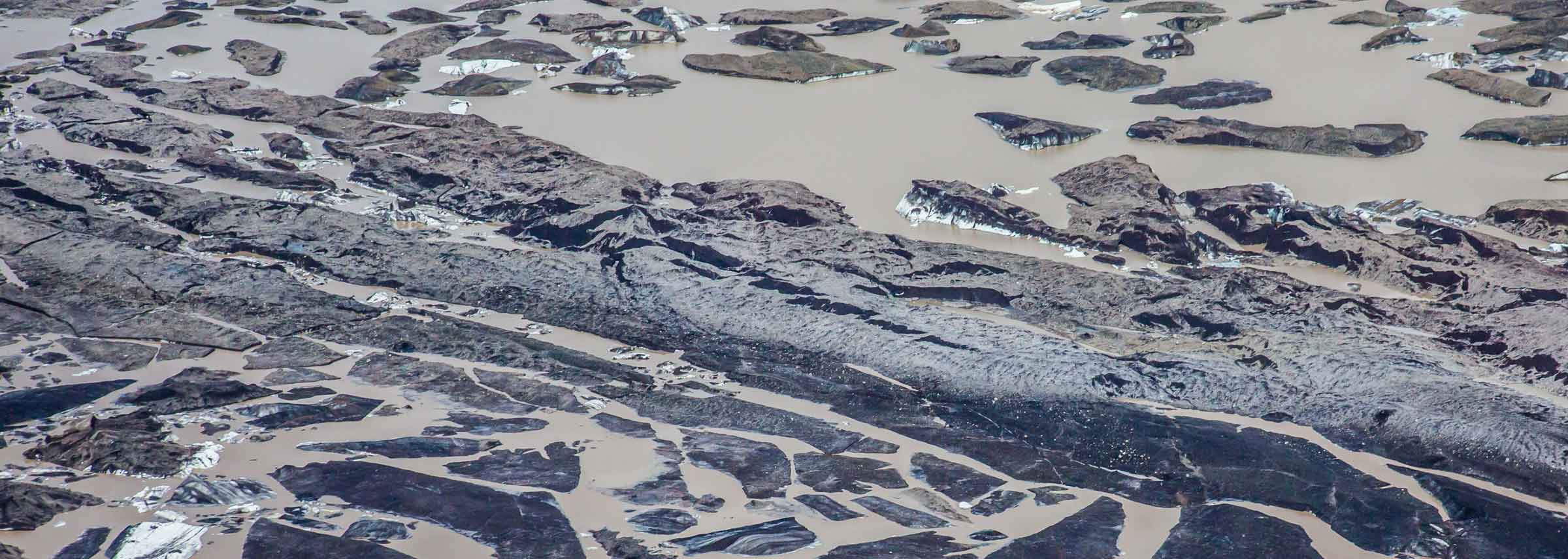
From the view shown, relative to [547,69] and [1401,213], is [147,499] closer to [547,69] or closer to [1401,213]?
[547,69]

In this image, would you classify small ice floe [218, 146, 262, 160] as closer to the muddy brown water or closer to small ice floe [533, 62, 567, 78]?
the muddy brown water

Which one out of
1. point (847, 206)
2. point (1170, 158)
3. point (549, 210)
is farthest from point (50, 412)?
point (1170, 158)

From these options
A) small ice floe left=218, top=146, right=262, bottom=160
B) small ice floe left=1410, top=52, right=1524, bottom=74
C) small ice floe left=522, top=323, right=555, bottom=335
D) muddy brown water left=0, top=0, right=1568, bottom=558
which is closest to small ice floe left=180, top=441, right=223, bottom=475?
muddy brown water left=0, top=0, right=1568, bottom=558

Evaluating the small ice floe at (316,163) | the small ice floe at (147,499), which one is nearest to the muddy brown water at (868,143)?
the small ice floe at (147,499)

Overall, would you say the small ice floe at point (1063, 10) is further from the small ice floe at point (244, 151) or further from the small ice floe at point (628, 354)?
the small ice floe at point (244, 151)

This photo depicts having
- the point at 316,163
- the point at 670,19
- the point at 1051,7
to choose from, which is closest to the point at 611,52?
the point at 670,19

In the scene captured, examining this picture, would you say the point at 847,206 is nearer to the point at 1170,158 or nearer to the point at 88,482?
the point at 1170,158
